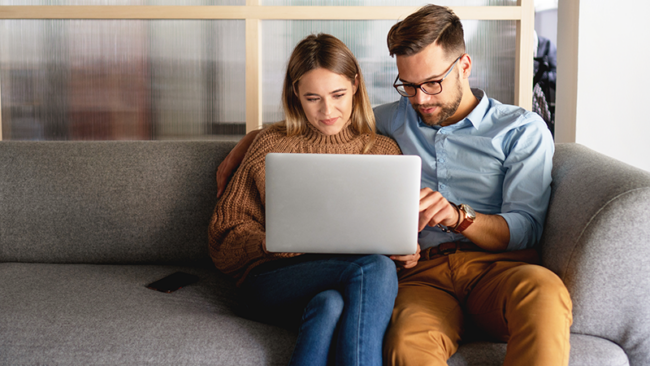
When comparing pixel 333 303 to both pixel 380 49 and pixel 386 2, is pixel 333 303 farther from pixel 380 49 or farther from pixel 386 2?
pixel 386 2

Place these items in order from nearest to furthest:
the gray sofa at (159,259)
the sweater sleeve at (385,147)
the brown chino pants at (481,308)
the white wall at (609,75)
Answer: the brown chino pants at (481,308)
the gray sofa at (159,259)
the sweater sleeve at (385,147)
the white wall at (609,75)

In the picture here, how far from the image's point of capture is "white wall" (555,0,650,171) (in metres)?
1.85

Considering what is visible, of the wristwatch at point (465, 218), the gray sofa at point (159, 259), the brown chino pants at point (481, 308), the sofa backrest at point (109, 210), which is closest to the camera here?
the brown chino pants at point (481, 308)

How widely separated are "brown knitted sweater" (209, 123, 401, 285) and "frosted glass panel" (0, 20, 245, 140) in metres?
0.53

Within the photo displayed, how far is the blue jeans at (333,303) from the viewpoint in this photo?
103 centimetres

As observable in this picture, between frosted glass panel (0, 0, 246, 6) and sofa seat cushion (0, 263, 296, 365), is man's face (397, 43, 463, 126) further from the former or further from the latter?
frosted glass panel (0, 0, 246, 6)

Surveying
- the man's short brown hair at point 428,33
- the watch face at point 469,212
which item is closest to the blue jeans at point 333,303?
the watch face at point 469,212

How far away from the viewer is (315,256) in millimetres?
1288

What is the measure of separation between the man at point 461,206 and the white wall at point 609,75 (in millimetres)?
646

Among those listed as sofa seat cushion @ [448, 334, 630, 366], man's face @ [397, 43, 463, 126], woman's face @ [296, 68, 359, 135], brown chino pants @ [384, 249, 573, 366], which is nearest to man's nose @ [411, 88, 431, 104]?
man's face @ [397, 43, 463, 126]

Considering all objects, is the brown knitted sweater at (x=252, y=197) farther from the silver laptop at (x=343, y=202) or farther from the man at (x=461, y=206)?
the silver laptop at (x=343, y=202)

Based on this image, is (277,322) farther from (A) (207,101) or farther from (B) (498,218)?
(A) (207,101)

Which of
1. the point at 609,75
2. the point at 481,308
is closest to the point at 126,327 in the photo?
the point at 481,308

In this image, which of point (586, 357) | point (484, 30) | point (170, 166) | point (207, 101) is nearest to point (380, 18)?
point (484, 30)
